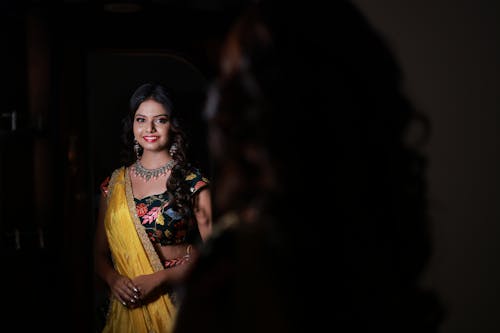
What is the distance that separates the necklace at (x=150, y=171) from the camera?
1.91 metres

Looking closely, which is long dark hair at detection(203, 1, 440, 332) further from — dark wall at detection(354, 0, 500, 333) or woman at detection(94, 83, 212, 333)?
woman at detection(94, 83, 212, 333)

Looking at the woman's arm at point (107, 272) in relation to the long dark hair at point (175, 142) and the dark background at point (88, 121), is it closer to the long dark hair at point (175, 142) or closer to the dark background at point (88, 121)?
the long dark hair at point (175, 142)

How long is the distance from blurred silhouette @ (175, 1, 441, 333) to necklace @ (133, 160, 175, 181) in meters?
1.28

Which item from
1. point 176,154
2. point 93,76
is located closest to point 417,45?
point 176,154

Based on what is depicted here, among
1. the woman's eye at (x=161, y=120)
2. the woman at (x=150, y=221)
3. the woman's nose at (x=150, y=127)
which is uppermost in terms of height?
the woman's eye at (x=161, y=120)

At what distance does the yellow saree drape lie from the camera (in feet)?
5.85

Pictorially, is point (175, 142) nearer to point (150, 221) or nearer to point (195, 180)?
point (195, 180)

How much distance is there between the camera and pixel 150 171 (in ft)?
6.34

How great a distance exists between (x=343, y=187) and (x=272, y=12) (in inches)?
9.0

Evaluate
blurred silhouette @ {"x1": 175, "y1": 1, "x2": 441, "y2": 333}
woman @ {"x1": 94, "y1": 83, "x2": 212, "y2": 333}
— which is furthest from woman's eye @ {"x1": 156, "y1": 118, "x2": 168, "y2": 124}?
blurred silhouette @ {"x1": 175, "y1": 1, "x2": 441, "y2": 333}

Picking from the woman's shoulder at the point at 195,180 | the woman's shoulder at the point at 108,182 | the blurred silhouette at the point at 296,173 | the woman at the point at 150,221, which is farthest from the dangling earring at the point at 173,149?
the blurred silhouette at the point at 296,173

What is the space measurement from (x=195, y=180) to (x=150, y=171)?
211 mm

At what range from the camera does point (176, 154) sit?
1.91 metres

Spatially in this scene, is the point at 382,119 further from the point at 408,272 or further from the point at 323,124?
the point at 408,272
